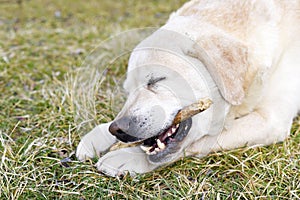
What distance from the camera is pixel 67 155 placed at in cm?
323

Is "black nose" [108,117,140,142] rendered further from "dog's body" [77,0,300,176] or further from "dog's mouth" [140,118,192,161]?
"dog's mouth" [140,118,192,161]

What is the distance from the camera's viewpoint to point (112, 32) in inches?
223

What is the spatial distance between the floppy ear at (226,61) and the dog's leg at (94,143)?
0.86 m

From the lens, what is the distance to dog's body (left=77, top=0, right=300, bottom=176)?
2941 millimetres

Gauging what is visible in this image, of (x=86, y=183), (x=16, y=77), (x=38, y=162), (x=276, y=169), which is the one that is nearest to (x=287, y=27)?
(x=276, y=169)

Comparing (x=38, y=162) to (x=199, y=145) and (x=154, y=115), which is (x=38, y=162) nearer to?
(x=154, y=115)

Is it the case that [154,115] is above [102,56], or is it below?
above

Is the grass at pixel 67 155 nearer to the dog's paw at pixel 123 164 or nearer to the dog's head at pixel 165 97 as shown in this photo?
the dog's paw at pixel 123 164

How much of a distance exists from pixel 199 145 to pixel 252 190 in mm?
509

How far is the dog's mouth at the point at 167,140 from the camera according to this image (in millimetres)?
2953

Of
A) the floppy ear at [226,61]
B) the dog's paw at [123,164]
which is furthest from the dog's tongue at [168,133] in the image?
the floppy ear at [226,61]

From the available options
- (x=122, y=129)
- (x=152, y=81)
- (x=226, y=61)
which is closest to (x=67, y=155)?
(x=122, y=129)

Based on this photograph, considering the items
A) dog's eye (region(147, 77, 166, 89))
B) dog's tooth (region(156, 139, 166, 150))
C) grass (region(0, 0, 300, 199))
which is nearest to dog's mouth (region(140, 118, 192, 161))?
dog's tooth (region(156, 139, 166, 150))

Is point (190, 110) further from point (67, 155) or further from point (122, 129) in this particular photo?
point (67, 155)
